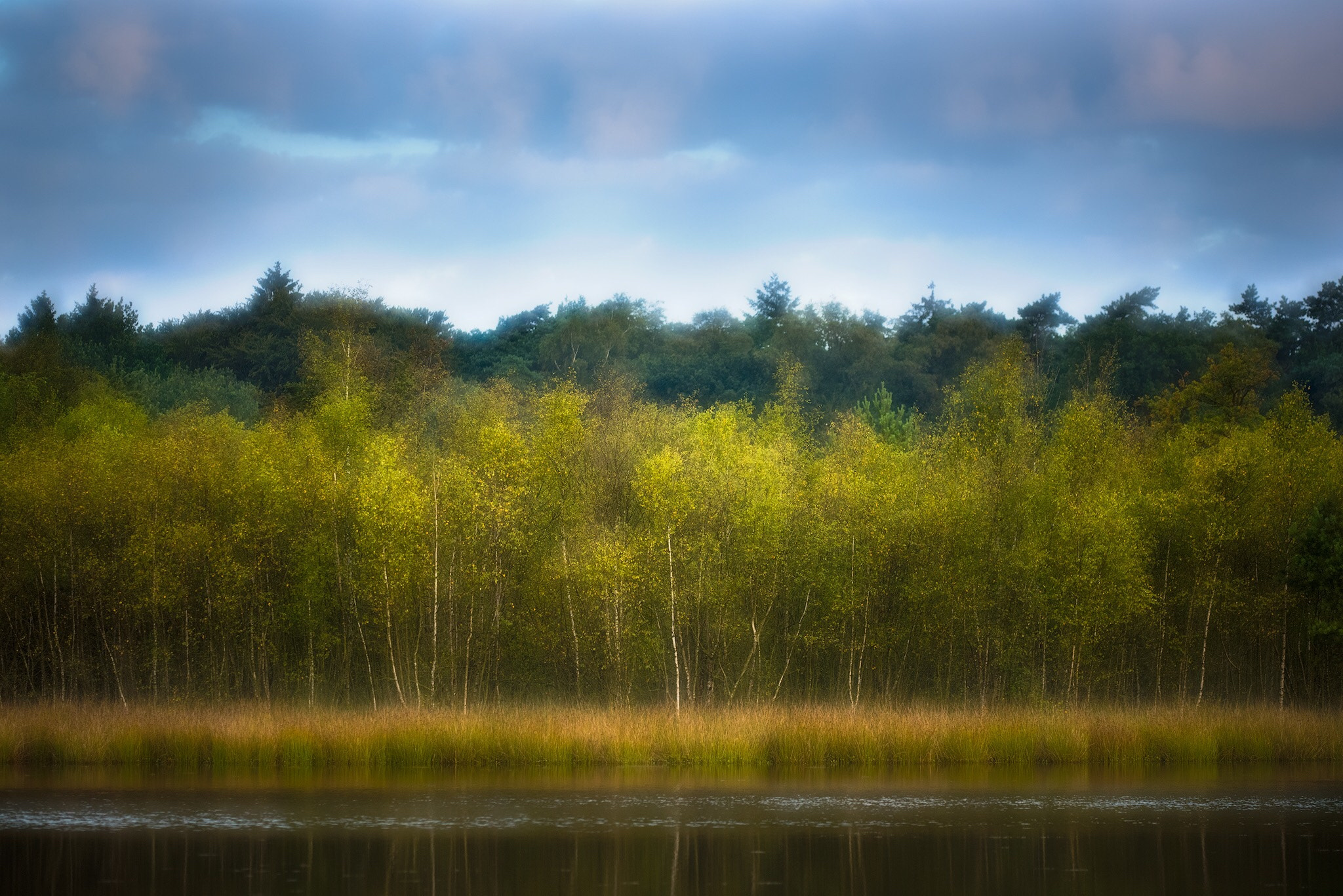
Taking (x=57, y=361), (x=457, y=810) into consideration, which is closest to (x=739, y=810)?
(x=457, y=810)

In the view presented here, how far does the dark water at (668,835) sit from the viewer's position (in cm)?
1347

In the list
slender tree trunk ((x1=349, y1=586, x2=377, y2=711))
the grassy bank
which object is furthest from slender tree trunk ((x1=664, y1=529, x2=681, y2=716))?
slender tree trunk ((x1=349, y1=586, x2=377, y2=711))

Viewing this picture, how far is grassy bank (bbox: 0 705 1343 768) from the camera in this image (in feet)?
82.9

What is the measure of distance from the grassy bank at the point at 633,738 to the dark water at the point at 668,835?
102 inches

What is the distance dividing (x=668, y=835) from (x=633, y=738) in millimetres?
9873

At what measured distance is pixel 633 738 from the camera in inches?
1033

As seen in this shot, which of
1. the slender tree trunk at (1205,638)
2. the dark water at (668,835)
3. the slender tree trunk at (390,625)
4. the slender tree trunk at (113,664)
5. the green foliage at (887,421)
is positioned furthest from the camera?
the green foliage at (887,421)

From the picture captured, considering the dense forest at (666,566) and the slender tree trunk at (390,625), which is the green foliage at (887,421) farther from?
the slender tree trunk at (390,625)

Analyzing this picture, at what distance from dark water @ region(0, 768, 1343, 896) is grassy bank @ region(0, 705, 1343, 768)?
260cm

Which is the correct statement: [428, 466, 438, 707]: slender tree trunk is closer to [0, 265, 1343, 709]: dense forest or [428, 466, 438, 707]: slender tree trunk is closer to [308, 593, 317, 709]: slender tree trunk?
[0, 265, 1343, 709]: dense forest

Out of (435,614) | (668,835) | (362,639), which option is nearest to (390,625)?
(362,639)

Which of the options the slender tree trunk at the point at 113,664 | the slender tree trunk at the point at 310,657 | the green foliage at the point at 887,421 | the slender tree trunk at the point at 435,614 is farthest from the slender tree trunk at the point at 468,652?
the green foliage at the point at 887,421

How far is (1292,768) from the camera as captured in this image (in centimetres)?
2484

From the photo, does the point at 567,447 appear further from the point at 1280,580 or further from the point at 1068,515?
the point at 1280,580
